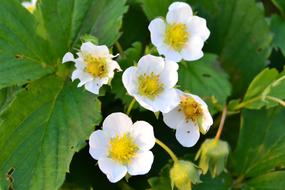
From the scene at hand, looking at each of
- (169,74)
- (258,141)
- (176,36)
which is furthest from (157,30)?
(258,141)

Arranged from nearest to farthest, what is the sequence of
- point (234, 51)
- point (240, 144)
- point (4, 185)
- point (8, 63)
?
point (4, 185) < point (8, 63) < point (240, 144) < point (234, 51)

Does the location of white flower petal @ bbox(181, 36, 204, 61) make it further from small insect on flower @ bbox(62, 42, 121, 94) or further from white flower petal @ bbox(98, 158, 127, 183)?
white flower petal @ bbox(98, 158, 127, 183)

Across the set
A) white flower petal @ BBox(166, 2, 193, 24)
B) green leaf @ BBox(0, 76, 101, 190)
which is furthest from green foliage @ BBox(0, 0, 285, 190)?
white flower petal @ BBox(166, 2, 193, 24)

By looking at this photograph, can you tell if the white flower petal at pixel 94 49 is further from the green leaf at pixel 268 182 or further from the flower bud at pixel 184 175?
the green leaf at pixel 268 182

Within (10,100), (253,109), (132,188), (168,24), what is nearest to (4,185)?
(10,100)

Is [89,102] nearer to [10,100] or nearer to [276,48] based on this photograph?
[10,100]

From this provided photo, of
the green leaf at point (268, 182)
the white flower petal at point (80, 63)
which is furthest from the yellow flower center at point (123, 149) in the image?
the green leaf at point (268, 182)
